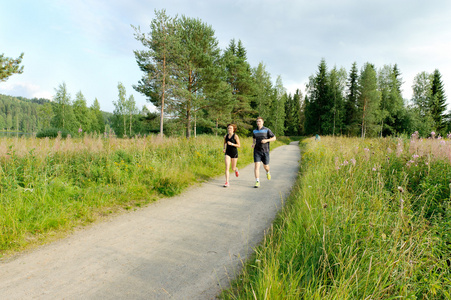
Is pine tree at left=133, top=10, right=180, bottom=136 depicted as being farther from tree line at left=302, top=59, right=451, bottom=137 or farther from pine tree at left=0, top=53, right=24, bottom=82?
tree line at left=302, top=59, right=451, bottom=137

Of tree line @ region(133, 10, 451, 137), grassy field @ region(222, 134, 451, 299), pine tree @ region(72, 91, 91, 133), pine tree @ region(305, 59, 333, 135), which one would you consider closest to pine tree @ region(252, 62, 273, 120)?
tree line @ region(133, 10, 451, 137)

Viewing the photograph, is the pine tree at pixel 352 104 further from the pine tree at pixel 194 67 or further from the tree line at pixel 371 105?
the pine tree at pixel 194 67

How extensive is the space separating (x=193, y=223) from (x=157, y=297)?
1941 mm

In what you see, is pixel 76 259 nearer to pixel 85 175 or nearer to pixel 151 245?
pixel 151 245

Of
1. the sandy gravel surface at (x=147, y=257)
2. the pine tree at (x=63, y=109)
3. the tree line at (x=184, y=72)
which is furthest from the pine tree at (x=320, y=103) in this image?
the pine tree at (x=63, y=109)

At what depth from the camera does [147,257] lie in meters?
2.99

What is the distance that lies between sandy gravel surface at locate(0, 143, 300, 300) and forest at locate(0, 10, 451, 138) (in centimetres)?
1709

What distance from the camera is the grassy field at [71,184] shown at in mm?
3602

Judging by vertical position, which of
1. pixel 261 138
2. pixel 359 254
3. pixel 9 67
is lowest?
pixel 359 254

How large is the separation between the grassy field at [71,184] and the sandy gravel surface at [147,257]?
1.78 feet

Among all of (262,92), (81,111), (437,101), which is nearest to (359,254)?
(262,92)

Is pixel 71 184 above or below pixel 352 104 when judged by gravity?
below

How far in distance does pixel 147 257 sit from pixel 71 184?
3669mm

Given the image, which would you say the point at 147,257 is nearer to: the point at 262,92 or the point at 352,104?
the point at 262,92
